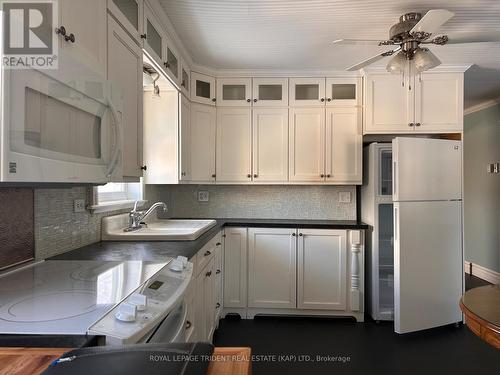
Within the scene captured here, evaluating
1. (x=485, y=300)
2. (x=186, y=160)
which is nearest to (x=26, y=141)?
(x=485, y=300)

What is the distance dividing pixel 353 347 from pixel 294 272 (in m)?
0.75

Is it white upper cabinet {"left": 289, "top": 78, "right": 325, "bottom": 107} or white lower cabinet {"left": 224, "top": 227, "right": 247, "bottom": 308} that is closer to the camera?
white lower cabinet {"left": 224, "top": 227, "right": 247, "bottom": 308}

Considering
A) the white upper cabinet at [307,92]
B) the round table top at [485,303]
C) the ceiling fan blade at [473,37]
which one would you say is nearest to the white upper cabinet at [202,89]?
the white upper cabinet at [307,92]

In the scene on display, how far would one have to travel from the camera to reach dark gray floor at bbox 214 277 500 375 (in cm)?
208

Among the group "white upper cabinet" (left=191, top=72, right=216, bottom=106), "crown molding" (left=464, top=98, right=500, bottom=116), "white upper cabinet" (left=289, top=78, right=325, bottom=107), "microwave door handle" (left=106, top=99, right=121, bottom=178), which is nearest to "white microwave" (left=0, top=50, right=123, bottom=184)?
"microwave door handle" (left=106, top=99, right=121, bottom=178)

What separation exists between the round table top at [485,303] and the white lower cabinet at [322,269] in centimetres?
133

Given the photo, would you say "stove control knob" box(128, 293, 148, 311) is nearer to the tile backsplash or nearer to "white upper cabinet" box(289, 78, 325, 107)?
the tile backsplash

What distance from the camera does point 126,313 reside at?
0.81 metres

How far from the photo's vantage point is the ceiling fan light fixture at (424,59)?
1.95 metres

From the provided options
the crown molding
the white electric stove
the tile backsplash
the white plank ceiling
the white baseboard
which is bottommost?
the white baseboard

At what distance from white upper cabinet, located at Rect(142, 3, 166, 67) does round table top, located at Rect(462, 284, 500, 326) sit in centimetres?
207

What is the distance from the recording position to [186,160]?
279 cm

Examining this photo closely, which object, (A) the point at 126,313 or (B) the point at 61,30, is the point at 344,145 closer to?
(B) the point at 61,30

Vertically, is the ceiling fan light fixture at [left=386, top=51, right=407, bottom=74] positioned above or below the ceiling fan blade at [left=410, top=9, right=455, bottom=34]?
below
